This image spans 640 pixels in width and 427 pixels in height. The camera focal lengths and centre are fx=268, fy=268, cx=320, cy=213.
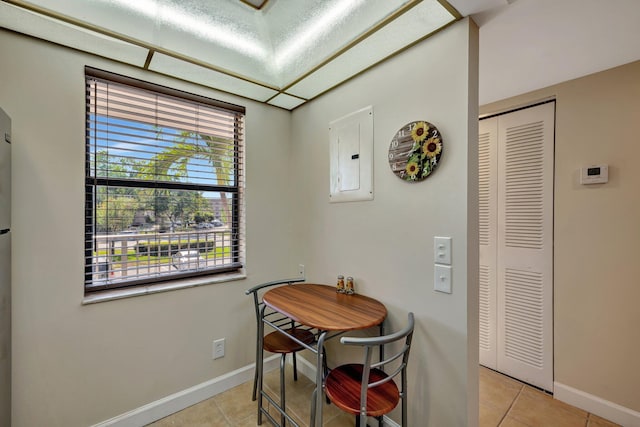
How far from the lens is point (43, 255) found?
150cm

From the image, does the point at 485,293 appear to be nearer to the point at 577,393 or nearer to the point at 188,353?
the point at 577,393

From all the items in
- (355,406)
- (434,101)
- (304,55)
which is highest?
(304,55)

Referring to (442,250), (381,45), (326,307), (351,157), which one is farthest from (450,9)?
(326,307)

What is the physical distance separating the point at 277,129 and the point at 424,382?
7.21 ft

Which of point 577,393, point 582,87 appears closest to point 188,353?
point 577,393

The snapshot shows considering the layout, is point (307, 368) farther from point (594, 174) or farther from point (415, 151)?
point (594, 174)

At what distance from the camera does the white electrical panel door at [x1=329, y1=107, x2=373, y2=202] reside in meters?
1.83

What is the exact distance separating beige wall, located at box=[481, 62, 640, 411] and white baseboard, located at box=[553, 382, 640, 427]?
0.11 feet

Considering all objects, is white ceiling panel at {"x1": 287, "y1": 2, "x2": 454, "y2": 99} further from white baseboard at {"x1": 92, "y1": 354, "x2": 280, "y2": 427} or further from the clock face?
white baseboard at {"x1": 92, "y1": 354, "x2": 280, "y2": 427}

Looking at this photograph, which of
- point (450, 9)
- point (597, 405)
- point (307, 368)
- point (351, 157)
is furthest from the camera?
point (307, 368)

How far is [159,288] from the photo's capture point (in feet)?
6.10

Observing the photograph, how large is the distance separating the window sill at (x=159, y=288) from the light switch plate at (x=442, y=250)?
150 cm

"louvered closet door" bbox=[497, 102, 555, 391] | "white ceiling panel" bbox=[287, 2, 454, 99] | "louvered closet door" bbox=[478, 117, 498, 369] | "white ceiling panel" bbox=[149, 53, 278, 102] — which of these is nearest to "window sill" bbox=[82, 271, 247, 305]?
"white ceiling panel" bbox=[149, 53, 278, 102]

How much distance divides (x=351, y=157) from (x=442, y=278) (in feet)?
3.34
